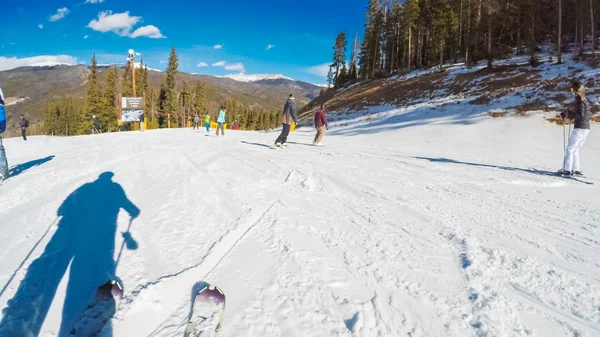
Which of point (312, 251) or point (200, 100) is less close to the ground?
point (200, 100)

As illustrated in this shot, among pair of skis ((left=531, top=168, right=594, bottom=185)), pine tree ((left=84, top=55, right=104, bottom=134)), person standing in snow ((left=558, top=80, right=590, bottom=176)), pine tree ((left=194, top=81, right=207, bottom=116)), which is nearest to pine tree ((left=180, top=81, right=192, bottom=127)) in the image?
pine tree ((left=194, top=81, right=207, bottom=116))

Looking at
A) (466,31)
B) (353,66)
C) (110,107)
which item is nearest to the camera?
(466,31)

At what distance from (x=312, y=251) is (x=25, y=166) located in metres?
8.63

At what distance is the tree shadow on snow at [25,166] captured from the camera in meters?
7.24

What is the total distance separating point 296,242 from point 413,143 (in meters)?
12.2

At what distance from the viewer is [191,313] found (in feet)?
7.82

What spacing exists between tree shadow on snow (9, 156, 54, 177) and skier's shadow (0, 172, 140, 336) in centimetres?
369

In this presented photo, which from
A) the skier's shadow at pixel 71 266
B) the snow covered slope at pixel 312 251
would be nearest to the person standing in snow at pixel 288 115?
the snow covered slope at pixel 312 251

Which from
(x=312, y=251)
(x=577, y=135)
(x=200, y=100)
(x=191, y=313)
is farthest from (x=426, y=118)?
(x=200, y=100)

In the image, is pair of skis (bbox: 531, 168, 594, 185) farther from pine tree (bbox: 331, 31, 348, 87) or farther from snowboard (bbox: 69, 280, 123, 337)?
pine tree (bbox: 331, 31, 348, 87)

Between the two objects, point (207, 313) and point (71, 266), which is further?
point (71, 266)

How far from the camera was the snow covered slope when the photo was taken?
7.69ft

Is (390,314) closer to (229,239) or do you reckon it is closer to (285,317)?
(285,317)

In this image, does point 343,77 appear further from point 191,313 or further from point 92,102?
point 191,313
